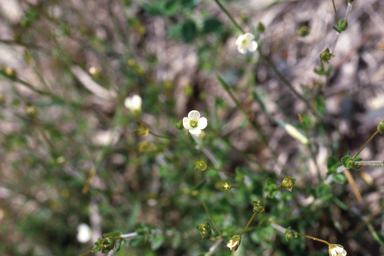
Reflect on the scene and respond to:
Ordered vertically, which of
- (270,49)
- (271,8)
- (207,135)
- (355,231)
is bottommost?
(355,231)

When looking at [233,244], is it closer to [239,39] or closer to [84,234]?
[239,39]

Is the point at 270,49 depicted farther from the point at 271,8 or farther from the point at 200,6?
the point at 200,6

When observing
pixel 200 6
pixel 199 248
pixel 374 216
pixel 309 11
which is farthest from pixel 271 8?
pixel 199 248

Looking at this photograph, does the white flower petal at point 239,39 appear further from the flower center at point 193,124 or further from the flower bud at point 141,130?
the flower bud at point 141,130

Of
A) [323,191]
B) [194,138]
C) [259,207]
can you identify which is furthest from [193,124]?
[323,191]

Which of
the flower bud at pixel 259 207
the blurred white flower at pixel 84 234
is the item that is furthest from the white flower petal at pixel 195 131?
the blurred white flower at pixel 84 234

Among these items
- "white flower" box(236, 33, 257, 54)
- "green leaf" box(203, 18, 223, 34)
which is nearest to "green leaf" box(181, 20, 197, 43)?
"green leaf" box(203, 18, 223, 34)

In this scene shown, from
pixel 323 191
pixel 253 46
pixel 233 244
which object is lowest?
pixel 233 244
